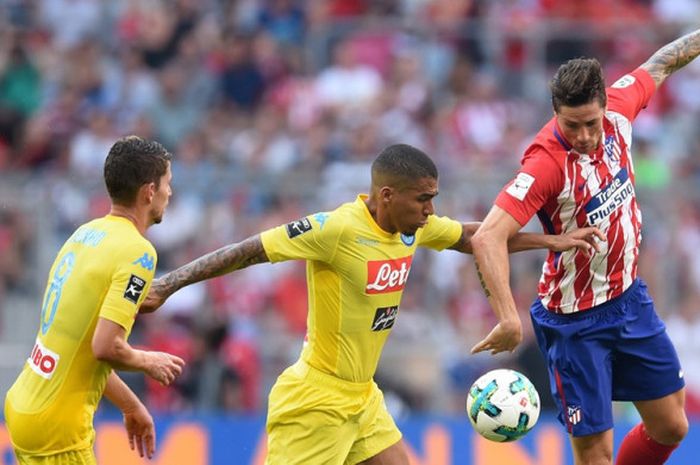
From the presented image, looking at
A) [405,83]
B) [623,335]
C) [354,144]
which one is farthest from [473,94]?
[623,335]

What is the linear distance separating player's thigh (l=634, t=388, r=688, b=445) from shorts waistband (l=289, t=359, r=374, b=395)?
1607 mm

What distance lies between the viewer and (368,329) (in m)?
7.96

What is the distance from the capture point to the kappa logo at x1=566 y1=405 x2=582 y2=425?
26.3ft

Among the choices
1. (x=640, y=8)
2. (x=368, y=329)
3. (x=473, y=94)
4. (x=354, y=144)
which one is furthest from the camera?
(x=640, y=8)

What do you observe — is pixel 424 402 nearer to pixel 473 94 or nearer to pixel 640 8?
pixel 473 94

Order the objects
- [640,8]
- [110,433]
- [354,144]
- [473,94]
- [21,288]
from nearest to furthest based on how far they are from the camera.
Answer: [110,433]
[21,288]
[354,144]
[473,94]
[640,8]

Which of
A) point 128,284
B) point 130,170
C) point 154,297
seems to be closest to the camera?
point 128,284

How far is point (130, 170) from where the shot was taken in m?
7.08

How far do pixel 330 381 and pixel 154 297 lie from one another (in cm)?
109

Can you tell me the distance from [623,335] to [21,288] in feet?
21.5

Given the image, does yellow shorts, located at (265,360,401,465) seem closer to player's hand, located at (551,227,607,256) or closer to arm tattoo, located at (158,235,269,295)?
arm tattoo, located at (158,235,269,295)

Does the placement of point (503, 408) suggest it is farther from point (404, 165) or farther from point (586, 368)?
point (404, 165)

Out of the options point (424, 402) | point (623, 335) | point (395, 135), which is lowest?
point (424, 402)

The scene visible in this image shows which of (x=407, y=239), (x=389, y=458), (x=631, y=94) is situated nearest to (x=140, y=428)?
(x=389, y=458)
